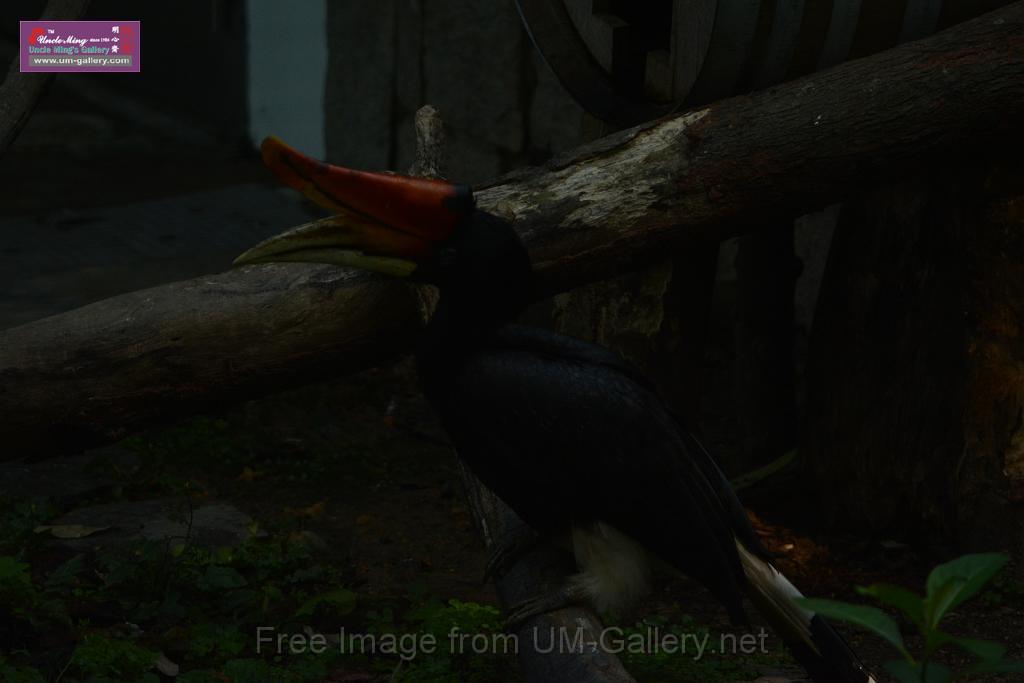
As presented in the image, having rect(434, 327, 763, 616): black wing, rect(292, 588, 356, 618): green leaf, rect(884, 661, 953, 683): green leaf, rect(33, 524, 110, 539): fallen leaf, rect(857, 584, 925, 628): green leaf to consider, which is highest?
rect(857, 584, 925, 628): green leaf

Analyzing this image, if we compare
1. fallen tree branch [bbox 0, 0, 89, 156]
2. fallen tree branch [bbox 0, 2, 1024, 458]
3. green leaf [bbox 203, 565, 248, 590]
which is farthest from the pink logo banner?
green leaf [bbox 203, 565, 248, 590]

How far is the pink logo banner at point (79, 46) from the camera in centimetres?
457

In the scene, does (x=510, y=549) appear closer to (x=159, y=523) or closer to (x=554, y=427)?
(x=554, y=427)

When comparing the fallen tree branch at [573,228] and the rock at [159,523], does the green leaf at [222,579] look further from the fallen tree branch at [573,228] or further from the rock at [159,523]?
the fallen tree branch at [573,228]

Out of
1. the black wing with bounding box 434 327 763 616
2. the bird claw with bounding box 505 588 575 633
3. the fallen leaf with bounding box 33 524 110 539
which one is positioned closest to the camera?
the bird claw with bounding box 505 588 575 633

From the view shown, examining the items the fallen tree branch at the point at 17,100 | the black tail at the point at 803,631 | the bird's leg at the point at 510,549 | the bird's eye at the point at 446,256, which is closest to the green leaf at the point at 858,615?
the black tail at the point at 803,631

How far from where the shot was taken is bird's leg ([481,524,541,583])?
326 centimetres

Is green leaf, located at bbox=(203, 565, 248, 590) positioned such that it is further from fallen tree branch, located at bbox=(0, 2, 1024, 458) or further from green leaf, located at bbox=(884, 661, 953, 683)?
green leaf, located at bbox=(884, 661, 953, 683)

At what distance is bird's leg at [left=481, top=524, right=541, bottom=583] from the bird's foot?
0.83 ft

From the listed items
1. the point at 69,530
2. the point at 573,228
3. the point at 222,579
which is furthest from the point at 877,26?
the point at 69,530

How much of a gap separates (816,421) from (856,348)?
33 centimetres

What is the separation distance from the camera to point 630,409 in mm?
3004

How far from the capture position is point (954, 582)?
166cm

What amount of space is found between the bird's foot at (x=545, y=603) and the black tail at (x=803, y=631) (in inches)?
15.7
